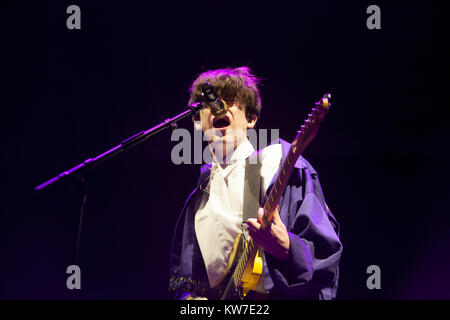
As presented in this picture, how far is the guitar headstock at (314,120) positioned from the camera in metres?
A: 1.26

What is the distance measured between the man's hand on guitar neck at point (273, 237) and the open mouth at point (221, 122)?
1.97 feet

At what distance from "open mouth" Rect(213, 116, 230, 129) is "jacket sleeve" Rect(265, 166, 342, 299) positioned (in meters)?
0.53

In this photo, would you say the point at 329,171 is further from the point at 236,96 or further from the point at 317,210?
the point at 317,210

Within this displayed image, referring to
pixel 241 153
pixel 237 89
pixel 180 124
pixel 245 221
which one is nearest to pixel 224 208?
pixel 245 221

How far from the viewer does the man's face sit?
1849 mm

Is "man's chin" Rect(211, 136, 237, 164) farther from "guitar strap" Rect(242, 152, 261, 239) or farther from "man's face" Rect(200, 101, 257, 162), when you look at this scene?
"guitar strap" Rect(242, 152, 261, 239)

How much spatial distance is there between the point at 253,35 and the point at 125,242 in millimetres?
1778

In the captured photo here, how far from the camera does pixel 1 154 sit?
272 centimetres

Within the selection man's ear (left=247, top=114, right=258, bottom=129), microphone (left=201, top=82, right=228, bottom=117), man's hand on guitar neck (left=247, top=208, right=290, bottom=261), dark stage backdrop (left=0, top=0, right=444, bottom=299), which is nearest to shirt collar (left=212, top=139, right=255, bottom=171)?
man's ear (left=247, top=114, right=258, bottom=129)

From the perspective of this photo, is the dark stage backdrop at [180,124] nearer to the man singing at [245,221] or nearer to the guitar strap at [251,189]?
the man singing at [245,221]

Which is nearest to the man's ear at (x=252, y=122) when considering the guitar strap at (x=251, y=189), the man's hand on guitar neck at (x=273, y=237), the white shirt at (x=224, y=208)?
the white shirt at (x=224, y=208)

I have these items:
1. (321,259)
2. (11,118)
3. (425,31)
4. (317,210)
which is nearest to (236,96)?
(317,210)
